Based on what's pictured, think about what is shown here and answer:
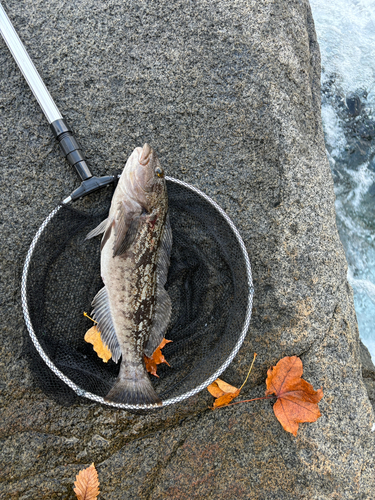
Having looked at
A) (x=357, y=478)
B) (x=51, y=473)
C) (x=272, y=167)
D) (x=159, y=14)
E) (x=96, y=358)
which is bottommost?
(x=357, y=478)

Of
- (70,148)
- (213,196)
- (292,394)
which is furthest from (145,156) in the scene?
(292,394)

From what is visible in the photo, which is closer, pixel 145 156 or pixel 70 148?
pixel 145 156

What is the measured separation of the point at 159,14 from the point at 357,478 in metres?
4.49

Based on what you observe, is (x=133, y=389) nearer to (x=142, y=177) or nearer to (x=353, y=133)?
(x=142, y=177)

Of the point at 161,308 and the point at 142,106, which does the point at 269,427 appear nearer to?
the point at 161,308

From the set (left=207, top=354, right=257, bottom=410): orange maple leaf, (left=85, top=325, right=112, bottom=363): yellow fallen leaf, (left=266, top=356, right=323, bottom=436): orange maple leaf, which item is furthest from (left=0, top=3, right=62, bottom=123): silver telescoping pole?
(left=266, top=356, right=323, bottom=436): orange maple leaf

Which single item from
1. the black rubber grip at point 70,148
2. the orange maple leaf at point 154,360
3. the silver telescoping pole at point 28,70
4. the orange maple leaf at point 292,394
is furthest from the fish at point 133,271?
the orange maple leaf at point 292,394

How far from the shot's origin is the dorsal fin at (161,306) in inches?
123

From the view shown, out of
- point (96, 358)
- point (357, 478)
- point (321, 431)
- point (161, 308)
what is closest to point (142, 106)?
point (161, 308)

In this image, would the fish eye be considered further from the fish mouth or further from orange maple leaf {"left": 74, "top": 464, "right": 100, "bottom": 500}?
orange maple leaf {"left": 74, "top": 464, "right": 100, "bottom": 500}

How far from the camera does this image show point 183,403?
3.36m

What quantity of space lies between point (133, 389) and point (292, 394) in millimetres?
1385

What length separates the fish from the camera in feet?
9.80

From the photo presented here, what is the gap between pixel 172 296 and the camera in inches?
137
